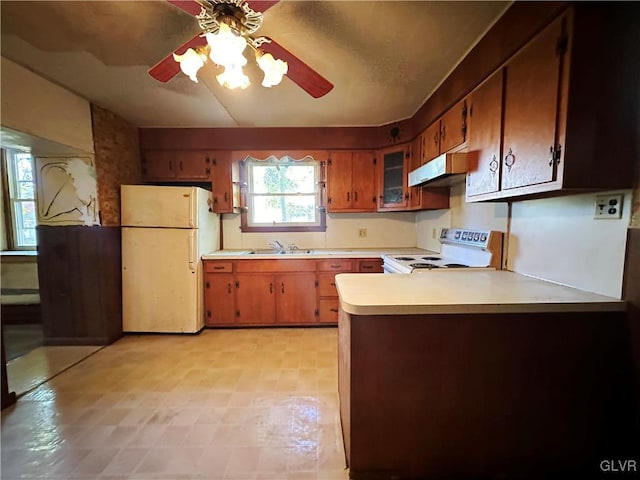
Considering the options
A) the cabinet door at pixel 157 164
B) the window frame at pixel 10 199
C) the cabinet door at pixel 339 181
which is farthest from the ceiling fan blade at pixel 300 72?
the window frame at pixel 10 199

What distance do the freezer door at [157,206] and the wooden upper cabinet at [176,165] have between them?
47cm

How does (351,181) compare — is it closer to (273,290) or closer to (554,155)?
(273,290)

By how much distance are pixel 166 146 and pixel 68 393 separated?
253cm

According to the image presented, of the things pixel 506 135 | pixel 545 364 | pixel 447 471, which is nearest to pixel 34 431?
pixel 447 471

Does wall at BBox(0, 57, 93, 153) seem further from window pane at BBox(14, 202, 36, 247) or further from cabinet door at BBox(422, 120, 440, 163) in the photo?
cabinet door at BBox(422, 120, 440, 163)

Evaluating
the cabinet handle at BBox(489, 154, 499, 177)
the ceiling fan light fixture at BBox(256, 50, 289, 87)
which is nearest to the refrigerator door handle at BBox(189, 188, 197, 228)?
the ceiling fan light fixture at BBox(256, 50, 289, 87)

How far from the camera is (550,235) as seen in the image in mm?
1562

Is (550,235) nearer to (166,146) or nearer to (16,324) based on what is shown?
(166,146)

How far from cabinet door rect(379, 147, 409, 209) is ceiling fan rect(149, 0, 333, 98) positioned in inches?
70.2

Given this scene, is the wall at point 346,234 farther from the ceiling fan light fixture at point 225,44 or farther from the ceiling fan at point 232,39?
the ceiling fan light fixture at point 225,44

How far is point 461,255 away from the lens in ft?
7.95

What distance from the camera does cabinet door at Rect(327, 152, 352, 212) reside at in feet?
11.0

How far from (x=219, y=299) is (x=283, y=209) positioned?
4.42 ft

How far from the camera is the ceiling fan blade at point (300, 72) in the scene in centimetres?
143
